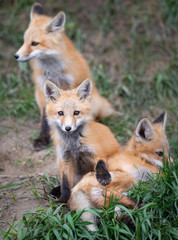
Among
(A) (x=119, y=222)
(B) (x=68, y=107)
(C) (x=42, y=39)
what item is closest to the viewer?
(A) (x=119, y=222)

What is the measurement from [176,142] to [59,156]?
2.53m

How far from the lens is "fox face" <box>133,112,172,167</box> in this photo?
423 centimetres

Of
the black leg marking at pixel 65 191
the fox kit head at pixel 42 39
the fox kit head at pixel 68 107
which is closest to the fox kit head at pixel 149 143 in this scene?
the fox kit head at pixel 68 107

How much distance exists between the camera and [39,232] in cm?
329

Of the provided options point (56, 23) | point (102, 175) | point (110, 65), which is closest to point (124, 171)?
point (102, 175)

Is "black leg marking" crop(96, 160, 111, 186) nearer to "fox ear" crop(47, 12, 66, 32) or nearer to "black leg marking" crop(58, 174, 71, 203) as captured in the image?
"black leg marking" crop(58, 174, 71, 203)

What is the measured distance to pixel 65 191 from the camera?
3.95 meters

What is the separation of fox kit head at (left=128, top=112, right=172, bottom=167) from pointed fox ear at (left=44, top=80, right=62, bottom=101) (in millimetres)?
1233

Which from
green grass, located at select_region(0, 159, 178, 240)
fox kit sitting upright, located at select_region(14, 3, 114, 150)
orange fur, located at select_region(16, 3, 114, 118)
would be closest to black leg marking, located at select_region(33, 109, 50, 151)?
fox kit sitting upright, located at select_region(14, 3, 114, 150)

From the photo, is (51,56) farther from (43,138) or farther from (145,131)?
(145,131)

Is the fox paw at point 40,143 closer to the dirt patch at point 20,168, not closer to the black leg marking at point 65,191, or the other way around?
the dirt patch at point 20,168

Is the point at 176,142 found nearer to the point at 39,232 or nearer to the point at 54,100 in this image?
the point at 54,100

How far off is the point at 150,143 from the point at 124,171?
25.6 inches

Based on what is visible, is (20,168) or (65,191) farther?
(20,168)
